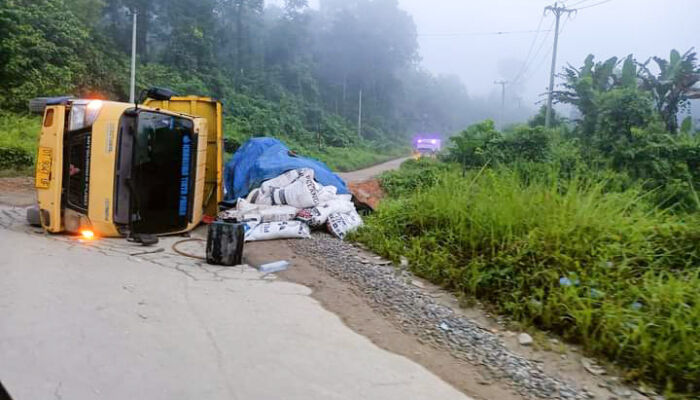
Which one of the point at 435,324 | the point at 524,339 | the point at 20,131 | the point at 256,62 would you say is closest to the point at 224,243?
the point at 435,324

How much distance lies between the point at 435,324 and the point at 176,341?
1.90m

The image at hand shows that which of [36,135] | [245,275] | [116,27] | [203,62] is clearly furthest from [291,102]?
[245,275]

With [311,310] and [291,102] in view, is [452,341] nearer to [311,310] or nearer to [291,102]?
[311,310]

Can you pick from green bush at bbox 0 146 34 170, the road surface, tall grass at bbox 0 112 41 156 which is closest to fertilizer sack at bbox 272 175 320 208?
the road surface

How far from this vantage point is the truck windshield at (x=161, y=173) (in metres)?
6.02

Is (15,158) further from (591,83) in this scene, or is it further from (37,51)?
(591,83)

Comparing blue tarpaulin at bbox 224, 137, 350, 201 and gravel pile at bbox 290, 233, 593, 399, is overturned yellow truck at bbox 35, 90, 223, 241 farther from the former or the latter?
gravel pile at bbox 290, 233, 593, 399

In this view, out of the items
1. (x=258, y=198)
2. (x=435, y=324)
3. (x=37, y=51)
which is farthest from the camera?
(x=37, y=51)

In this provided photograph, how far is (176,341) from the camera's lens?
3.21 meters

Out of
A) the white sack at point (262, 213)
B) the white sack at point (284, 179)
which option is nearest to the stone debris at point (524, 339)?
Result: the white sack at point (262, 213)

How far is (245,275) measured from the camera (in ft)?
16.1

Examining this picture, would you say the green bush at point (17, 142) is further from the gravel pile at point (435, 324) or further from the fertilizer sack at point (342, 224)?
the gravel pile at point (435, 324)

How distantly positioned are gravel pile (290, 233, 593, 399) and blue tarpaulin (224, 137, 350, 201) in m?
2.61

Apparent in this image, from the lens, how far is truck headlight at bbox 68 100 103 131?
582 cm
